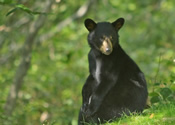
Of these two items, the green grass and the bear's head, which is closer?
the green grass

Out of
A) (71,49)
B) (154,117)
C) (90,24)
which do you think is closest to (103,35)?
(90,24)

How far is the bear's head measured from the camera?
6430mm

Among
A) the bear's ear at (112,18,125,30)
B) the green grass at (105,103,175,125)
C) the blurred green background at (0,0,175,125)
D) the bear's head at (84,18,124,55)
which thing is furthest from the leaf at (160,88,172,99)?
the blurred green background at (0,0,175,125)

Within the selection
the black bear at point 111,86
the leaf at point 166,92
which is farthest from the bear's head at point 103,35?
the leaf at point 166,92

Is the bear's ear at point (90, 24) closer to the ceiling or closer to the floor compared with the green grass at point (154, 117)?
closer to the ceiling

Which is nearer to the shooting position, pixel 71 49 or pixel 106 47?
pixel 106 47

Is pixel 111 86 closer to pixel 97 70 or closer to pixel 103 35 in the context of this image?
pixel 97 70

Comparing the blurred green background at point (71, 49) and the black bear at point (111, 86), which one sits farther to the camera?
the blurred green background at point (71, 49)

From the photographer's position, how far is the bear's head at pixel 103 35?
6.43 m

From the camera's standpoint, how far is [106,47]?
6.29 m

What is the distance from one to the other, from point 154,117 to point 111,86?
97 cm

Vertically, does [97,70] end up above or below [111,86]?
above

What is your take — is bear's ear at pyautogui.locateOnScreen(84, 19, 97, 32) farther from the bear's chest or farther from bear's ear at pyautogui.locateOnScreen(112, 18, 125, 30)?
the bear's chest

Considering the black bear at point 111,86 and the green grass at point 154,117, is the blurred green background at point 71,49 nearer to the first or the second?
the black bear at point 111,86
